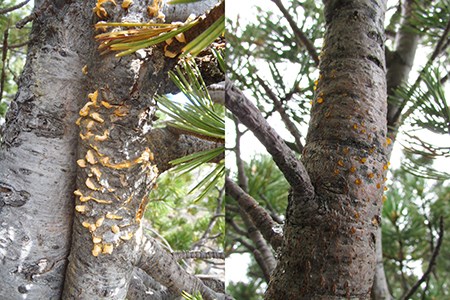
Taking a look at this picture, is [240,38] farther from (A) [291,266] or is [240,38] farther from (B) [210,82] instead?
(A) [291,266]

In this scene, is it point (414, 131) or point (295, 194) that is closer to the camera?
point (295, 194)

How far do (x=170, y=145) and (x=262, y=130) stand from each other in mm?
170

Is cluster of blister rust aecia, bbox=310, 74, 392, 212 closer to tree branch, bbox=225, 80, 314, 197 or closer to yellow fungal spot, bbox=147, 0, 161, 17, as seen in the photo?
tree branch, bbox=225, 80, 314, 197

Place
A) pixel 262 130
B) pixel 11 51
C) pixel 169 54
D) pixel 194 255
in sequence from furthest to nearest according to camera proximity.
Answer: pixel 11 51 → pixel 194 255 → pixel 169 54 → pixel 262 130

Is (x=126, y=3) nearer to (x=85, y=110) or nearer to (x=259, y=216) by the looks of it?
(x=85, y=110)

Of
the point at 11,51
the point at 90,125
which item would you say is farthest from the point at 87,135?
the point at 11,51

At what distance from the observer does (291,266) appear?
0.95 ft

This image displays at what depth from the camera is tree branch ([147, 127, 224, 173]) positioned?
37 cm

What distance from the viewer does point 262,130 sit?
0.23 m

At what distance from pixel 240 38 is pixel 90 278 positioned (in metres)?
0.32

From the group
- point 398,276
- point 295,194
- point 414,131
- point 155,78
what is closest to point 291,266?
point 295,194

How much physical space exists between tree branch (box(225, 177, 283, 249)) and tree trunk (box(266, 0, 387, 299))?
2.0 inches

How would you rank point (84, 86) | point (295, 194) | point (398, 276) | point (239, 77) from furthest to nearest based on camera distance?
1. point (398, 276)
2. point (239, 77)
3. point (84, 86)
4. point (295, 194)

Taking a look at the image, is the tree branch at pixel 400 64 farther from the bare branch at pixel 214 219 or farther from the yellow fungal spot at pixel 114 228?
the yellow fungal spot at pixel 114 228
